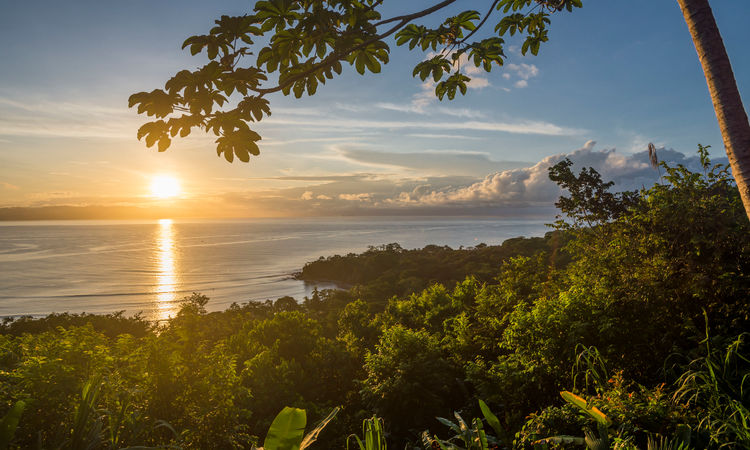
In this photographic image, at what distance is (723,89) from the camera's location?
2.27m

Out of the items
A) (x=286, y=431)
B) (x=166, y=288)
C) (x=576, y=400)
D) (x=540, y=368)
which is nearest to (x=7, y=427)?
(x=286, y=431)

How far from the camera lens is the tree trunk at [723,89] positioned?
7.23 feet

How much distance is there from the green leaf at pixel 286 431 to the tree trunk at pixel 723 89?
312cm

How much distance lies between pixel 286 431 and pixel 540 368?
4.11 metres

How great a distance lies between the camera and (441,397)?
661cm

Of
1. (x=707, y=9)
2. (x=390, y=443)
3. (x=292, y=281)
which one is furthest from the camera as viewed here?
(x=292, y=281)

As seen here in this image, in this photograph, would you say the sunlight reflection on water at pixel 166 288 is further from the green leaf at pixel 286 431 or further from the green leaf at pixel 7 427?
the green leaf at pixel 286 431

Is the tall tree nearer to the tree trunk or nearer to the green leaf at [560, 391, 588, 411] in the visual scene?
the tree trunk

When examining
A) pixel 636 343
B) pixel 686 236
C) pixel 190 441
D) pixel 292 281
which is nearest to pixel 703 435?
pixel 636 343

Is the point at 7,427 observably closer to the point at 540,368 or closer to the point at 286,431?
the point at 286,431

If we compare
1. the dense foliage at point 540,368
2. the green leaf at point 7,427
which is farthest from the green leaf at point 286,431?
the green leaf at point 7,427

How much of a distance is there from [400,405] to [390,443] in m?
0.64

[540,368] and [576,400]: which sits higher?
[576,400]

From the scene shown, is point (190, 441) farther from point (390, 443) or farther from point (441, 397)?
point (441, 397)
